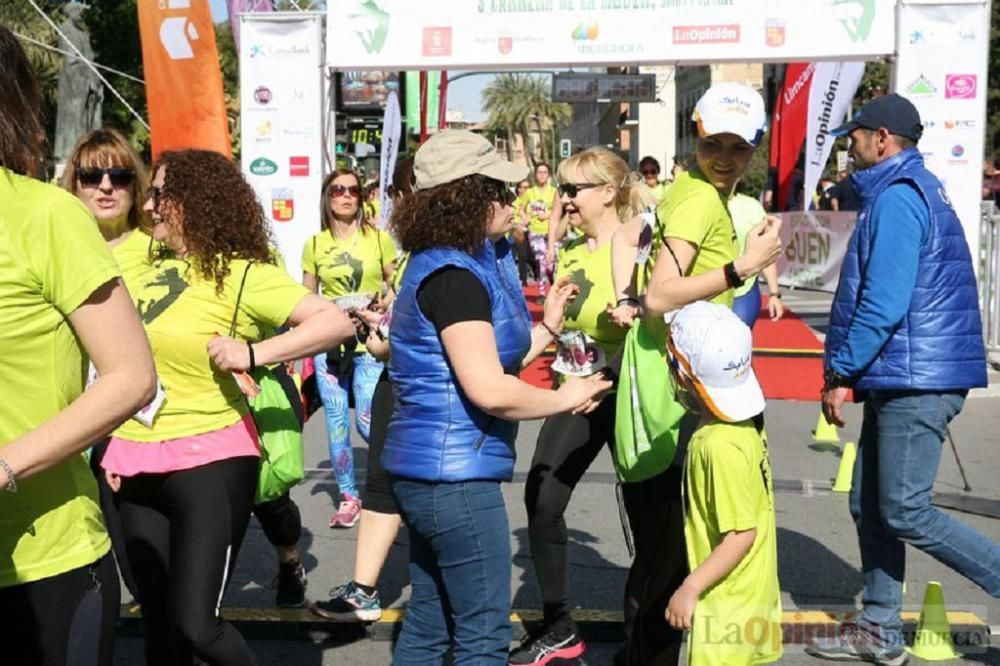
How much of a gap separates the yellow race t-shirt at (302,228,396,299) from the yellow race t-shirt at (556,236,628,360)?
2.36m

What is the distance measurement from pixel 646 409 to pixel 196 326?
138 centimetres

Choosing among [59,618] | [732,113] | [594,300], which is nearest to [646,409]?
[732,113]

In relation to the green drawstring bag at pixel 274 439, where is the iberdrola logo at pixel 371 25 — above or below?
above

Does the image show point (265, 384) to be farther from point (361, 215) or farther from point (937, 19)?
point (937, 19)

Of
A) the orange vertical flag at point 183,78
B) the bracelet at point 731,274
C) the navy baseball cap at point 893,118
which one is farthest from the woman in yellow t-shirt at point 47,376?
the orange vertical flag at point 183,78

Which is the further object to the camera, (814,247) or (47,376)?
(814,247)

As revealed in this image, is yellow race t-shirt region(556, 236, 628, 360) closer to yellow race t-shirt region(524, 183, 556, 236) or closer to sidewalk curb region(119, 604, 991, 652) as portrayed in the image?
sidewalk curb region(119, 604, 991, 652)

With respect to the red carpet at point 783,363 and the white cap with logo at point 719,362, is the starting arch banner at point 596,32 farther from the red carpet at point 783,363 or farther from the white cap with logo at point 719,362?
the white cap with logo at point 719,362

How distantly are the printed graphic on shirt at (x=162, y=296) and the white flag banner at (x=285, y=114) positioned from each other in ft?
29.4

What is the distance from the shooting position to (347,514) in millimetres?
6480

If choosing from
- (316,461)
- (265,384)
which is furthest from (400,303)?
(316,461)

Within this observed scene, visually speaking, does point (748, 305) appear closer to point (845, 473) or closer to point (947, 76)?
point (845, 473)

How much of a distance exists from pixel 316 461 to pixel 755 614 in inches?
205

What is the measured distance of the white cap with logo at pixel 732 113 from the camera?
3777mm
